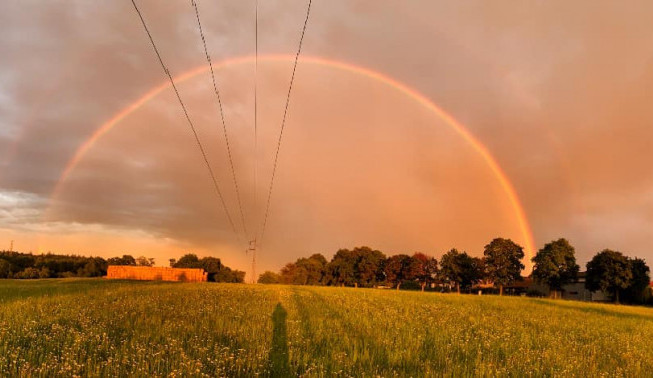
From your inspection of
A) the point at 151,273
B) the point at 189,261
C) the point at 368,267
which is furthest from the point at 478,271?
the point at 189,261

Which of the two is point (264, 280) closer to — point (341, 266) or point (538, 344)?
point (341, 266)

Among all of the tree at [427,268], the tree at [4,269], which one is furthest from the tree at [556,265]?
the tree at [4,269]

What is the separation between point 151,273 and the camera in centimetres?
12081

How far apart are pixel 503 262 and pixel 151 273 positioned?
94.7 meters

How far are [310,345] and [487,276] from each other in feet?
414

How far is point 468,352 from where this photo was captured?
12.2 meters

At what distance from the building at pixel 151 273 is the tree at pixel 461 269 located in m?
73.3

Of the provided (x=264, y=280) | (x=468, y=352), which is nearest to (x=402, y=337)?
(x=468, y=352)

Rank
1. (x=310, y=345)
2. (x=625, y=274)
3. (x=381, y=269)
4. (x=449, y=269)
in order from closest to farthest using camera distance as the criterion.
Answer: (x=310, y=345) < (x=625, y=274) < (x=449, y=269) < (x=381, y=269)

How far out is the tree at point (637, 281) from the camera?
105125 millimetres

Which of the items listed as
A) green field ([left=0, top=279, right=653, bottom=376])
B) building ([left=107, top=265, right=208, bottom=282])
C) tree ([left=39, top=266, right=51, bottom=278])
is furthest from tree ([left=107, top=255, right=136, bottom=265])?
green field ([left=0, top=279, right=653, bottom=376])

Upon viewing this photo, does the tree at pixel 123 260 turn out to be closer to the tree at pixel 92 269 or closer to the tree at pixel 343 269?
the tree at pixel 92 269

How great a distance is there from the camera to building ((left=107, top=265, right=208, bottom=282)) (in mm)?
118750

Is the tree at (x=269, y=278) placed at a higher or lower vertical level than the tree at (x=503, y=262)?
lower
